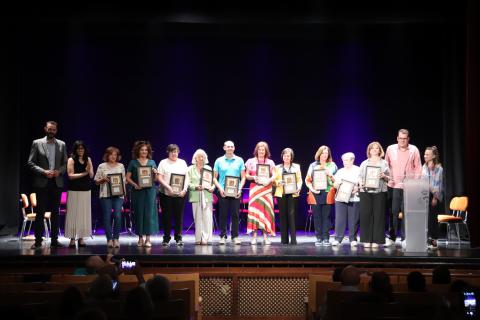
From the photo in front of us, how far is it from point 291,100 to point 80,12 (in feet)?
15.9

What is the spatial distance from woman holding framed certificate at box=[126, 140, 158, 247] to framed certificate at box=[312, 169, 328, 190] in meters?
2.54

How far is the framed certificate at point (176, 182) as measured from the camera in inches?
384

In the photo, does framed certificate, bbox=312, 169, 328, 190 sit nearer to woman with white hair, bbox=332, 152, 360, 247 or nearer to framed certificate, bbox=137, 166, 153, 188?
woman with white hair, bbox=332, 152, 360, 247

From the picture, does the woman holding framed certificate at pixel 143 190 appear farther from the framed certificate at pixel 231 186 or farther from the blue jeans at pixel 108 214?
the framed certificate at pixel 231 186

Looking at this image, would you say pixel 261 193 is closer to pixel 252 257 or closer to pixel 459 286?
pixel 252 257

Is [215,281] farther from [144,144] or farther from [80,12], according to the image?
[80,12]

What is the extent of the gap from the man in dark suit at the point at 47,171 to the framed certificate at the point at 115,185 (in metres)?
0.85

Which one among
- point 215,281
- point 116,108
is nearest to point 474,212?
point 215,281

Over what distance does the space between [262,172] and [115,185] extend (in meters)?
2.33

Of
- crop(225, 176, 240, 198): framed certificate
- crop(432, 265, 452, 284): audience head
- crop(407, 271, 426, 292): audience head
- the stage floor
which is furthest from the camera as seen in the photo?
crop(225, 176, 240, 198): framed certificate

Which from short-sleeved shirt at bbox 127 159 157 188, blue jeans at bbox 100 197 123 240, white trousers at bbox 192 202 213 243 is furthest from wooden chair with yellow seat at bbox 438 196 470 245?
blue jeans at bbox 100 197 123 240

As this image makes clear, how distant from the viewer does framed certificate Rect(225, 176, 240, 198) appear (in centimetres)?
1007

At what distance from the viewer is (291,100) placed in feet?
46.3

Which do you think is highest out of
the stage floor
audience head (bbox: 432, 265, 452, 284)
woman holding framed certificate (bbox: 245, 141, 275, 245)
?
woman holding framed certificate (bbox: 245, 141, 275, 245)
